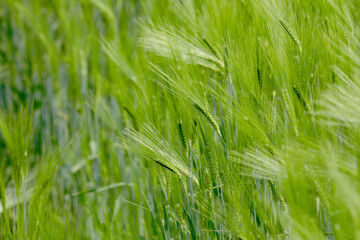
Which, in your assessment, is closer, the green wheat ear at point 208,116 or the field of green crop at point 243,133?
the field of green crop at point 243,133

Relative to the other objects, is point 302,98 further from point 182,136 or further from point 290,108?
point 182,136

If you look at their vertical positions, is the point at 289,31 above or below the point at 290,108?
above

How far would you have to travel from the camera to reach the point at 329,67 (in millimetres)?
625

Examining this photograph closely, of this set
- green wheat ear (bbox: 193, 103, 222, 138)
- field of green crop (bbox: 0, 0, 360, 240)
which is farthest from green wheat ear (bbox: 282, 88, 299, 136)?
green wheat ear (bbox: 193, 103, 222, 138)

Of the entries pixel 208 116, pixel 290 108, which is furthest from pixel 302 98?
pixel 208 116

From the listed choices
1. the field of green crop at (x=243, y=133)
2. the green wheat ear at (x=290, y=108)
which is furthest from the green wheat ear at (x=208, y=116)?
the green wheat ear at (x=290, y=108)

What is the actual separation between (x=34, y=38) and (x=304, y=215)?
129 centimetres

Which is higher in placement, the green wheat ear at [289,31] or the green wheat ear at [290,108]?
the green wheat ear at [289,31]

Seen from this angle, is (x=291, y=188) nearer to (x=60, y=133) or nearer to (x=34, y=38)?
(x=60, y=133)

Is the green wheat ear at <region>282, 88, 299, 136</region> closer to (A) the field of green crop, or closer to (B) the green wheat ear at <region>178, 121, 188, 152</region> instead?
(A) the field of green crop

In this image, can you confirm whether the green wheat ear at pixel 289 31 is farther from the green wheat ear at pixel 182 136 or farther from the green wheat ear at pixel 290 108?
the green wheat ear at pixel 182 136

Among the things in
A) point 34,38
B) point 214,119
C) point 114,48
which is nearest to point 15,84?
point 34,38

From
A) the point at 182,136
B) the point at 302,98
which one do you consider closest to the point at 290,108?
the point at 302,98

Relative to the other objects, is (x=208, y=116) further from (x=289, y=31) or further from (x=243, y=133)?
(x=289, y=31)
